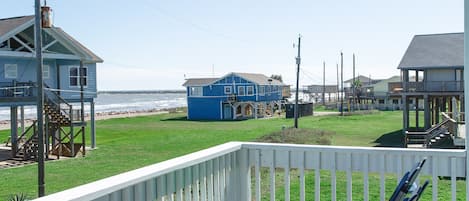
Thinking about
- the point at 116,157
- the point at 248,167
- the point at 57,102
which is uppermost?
the point at 57,102

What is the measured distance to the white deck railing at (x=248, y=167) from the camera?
265 cm

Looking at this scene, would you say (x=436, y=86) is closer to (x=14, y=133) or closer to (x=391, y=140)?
(x=391, y=140)

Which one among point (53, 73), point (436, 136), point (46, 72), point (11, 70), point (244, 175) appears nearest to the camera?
point (244, 175)

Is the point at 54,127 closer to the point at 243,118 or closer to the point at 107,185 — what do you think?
the point at 107,185

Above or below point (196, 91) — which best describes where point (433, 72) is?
above

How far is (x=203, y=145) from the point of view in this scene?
67.5 feet

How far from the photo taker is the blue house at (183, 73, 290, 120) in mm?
43938

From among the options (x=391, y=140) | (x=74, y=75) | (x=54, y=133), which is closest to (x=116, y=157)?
(x=54, y=133)

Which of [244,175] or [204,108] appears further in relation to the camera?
[204,108]

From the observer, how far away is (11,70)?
63.9 ft

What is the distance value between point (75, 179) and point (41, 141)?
2054mm

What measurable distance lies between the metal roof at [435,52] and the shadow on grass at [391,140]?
377cm

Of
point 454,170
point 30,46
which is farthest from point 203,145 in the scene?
point 454,170

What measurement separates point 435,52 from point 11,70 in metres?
21.3
